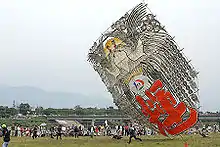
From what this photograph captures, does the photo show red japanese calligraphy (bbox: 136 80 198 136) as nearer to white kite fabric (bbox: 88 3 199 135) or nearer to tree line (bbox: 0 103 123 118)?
white kite fabric (bbox: 88 3 199 135)

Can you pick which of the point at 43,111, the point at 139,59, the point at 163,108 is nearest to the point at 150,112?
the point at 163,108

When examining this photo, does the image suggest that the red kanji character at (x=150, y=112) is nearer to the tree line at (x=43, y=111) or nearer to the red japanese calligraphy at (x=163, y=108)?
the red japanese calligraphy at (x=163, y=108)

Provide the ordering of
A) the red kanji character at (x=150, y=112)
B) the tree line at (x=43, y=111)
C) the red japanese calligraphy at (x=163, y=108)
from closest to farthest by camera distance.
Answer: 1. the red japanese calligraphy at (x=163, y=108)
2. the red kanji character at (x=150, y=112)
3. the tree line at (x=43, y=111)

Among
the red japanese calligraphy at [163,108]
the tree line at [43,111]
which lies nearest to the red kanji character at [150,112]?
the red japanese calligraphy at [163,108]

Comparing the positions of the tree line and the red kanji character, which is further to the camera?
the tree line

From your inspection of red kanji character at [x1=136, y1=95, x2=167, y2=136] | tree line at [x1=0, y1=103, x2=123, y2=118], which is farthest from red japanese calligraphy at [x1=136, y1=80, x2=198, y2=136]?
tree line at [x1=0, y1=103, x2=123, y2=118]

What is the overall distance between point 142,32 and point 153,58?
2.40 m

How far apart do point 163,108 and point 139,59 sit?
461cm

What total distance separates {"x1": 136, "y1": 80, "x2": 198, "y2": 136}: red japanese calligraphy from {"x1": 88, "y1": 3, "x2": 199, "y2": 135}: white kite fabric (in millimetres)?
128

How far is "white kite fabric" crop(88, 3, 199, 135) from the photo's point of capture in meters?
39.0

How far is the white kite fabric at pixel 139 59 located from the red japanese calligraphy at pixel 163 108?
0.42ft

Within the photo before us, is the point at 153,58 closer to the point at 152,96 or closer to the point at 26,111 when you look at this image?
the point at 152,96

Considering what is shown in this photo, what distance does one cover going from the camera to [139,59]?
3900 centimetres

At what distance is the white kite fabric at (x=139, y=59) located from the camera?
39.0m
